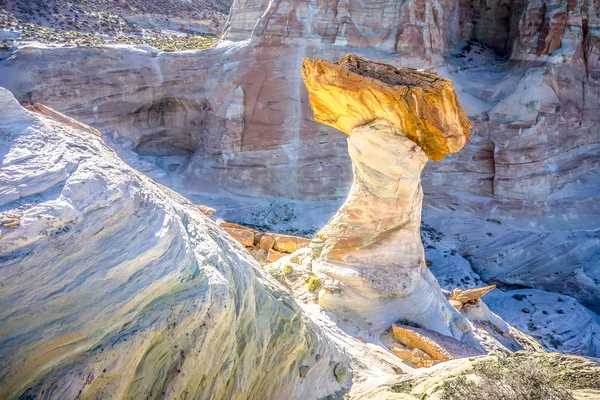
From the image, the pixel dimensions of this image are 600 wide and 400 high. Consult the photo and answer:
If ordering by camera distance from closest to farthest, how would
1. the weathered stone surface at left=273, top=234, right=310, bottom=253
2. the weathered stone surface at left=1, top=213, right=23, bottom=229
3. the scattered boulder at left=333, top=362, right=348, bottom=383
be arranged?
the weathered stone surface at left=1, top=213, right=23, bottom=229 → the scattered boulder at left=333, top=362, right=348, bottom=383 → the weathered stone surface at left=273, top=234, right=310, bottom=253

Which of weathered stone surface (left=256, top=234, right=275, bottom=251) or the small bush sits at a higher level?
the small bush

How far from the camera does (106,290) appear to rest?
3195mm

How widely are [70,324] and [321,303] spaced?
5712mm

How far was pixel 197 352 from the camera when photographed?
3.56 m

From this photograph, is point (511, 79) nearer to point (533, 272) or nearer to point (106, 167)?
point (533, 272)

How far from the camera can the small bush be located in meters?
8.73

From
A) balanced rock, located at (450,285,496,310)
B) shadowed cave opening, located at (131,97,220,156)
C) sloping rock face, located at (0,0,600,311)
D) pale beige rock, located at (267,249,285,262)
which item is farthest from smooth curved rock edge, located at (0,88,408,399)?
shadowed cave opening, located at (131,97,220,156)

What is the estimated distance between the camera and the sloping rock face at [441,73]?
57.2 feet

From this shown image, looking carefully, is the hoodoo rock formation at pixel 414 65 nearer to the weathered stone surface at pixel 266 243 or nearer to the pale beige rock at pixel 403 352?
the weathered stone surface at pixel 266 243

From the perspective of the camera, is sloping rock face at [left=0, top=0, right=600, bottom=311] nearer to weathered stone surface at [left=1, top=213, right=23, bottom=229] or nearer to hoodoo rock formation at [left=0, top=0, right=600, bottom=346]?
hoodoo rock formation at [left=0, top=0, right=600, bottom=346]

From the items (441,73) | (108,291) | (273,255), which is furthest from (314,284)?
(441,73)

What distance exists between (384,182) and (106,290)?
20.4 ft

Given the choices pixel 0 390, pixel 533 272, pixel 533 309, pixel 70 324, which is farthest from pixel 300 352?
pixel 533 272

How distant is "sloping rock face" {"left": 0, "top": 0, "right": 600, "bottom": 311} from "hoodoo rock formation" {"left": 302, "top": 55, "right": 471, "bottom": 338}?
9.36 meters
